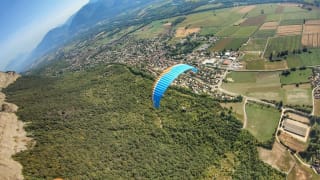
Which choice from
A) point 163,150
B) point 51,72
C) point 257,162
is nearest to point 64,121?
point 163,150

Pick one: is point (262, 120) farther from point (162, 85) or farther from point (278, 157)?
point (162, 85)

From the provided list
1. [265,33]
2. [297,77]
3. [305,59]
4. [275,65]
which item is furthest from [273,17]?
[297,77]

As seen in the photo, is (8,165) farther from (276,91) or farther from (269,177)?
(276,91)

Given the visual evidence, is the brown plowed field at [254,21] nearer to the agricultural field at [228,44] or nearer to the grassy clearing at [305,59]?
the agricultural field at [228,44]

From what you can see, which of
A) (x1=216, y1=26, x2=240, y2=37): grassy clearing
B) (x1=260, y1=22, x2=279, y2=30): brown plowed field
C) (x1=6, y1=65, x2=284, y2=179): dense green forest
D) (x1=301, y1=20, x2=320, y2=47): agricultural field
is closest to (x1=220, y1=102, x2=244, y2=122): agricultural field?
(x1=6, y1=65, x2=284, y2=179): dense green forest

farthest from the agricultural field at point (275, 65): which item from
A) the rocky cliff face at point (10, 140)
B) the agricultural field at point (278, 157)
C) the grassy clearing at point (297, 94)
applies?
the rocky cliff face at point (10, 140)
